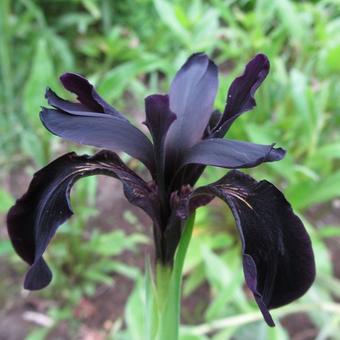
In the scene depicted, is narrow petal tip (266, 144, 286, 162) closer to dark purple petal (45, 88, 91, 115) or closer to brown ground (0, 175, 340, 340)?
dark purple petal (45, 88, 91, 115)

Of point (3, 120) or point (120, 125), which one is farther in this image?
point (3, 120)

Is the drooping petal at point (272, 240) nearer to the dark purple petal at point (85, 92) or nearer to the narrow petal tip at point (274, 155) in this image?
the narrow petal tip at point (274, 155)

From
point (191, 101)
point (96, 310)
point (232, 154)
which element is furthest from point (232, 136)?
point (232, 154)

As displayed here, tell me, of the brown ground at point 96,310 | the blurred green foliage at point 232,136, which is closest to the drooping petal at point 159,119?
the blurred green foliage at point 232,136

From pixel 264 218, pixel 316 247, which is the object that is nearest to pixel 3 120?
pixel 316 247

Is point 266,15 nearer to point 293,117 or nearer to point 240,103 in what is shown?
point 293,117

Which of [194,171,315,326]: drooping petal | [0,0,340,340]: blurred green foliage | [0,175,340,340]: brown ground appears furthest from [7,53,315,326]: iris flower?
[0,175,340,340]: brown ground
